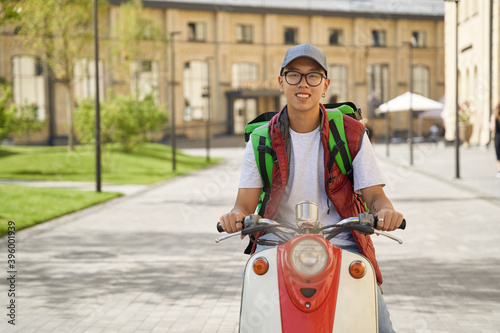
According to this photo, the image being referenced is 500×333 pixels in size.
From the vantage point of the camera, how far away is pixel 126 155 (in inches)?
1339

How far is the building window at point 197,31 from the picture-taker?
61.0 m

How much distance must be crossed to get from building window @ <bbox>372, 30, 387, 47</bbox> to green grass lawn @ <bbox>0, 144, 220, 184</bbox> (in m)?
34.8

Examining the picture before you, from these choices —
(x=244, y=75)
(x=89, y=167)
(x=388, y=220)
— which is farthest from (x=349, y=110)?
(x=244, y=75)

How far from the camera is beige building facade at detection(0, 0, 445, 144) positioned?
57.7 meters

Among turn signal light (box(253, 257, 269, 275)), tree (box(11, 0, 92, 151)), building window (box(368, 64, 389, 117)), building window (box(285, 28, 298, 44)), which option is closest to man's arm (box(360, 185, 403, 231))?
turn signal light (box(253, 257, 269, 275))

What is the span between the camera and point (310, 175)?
341cm

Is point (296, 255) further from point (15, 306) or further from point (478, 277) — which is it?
point (478, 277)

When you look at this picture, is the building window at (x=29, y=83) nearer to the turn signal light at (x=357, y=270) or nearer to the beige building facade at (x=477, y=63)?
the beige building facade at (x=477, y=63)

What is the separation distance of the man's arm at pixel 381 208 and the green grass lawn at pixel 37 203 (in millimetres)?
9062

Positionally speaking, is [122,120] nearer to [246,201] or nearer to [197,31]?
[246,201]

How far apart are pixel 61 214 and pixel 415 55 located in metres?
56.5

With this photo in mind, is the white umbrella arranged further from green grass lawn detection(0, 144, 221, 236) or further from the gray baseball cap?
the gray baseball cap

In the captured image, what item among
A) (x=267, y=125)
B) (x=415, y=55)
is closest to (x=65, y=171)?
(x=267, y=125)

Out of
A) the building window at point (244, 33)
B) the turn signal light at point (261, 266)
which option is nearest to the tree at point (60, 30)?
the building window at point (244, 33)
